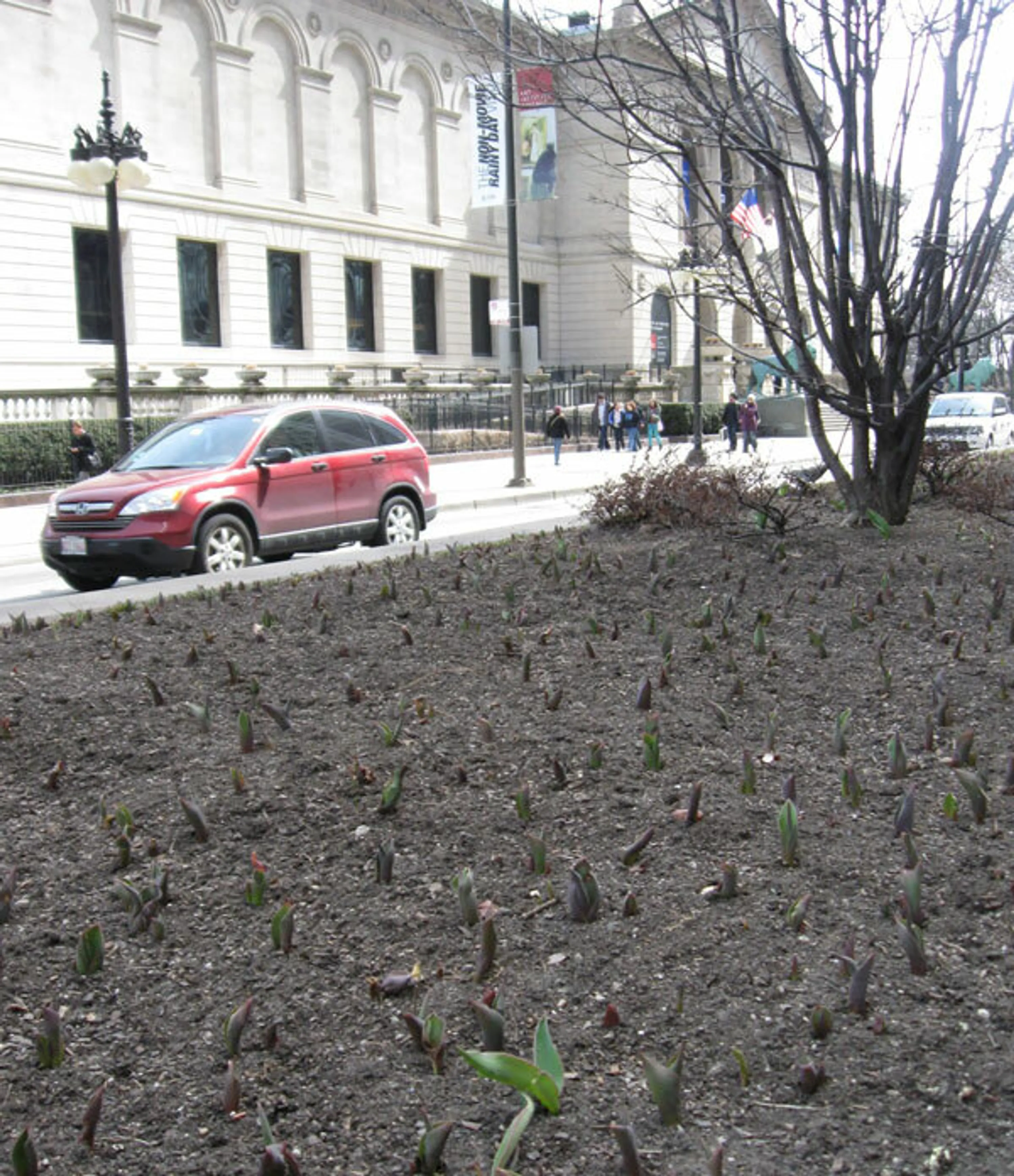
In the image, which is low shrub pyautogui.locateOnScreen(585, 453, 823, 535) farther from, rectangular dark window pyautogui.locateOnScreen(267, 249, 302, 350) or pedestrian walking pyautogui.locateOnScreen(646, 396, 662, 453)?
rectangular dark window pyautogui.locateOnScreen(267, 249, 302, 350)

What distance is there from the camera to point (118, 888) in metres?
3.25

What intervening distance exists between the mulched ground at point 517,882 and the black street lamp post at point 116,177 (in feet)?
42.8

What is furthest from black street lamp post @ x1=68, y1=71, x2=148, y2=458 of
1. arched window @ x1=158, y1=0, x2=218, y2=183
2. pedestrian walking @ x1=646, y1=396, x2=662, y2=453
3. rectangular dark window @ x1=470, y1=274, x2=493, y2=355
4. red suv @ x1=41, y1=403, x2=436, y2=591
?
rectangular dark window @ x1=470, y1=274, x2=493, y2=355

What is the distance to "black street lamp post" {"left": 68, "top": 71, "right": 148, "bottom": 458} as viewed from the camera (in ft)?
56.4

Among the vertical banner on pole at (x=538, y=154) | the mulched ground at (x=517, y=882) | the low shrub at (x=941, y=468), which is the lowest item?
the mulched ground at (x=517, y=882)

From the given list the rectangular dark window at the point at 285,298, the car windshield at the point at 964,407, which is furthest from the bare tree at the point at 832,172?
the rectangular dark window at the point at 285,298

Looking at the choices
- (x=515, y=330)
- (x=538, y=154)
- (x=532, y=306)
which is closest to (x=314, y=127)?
(x=538, y=154)

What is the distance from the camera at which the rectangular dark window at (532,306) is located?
55094 millimetres

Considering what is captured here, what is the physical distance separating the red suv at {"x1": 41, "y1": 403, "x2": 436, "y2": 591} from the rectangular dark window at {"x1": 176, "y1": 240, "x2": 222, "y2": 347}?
26500 mm

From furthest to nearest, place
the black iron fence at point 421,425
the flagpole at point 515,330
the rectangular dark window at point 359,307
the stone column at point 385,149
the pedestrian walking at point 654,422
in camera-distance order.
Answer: the rectangular dark window at point 359,307
the stone column at point 385,149
the pedestrian walking at point 654,422
the black iron fence at point 421,425
the flagpole at point 515,330

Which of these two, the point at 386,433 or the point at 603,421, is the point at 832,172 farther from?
the point at 603,421

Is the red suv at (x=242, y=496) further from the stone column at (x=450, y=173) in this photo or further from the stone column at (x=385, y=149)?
the stone column at (x=450, y=173)

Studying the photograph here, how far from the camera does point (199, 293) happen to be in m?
39.6

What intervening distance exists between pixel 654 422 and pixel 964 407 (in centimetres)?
956
